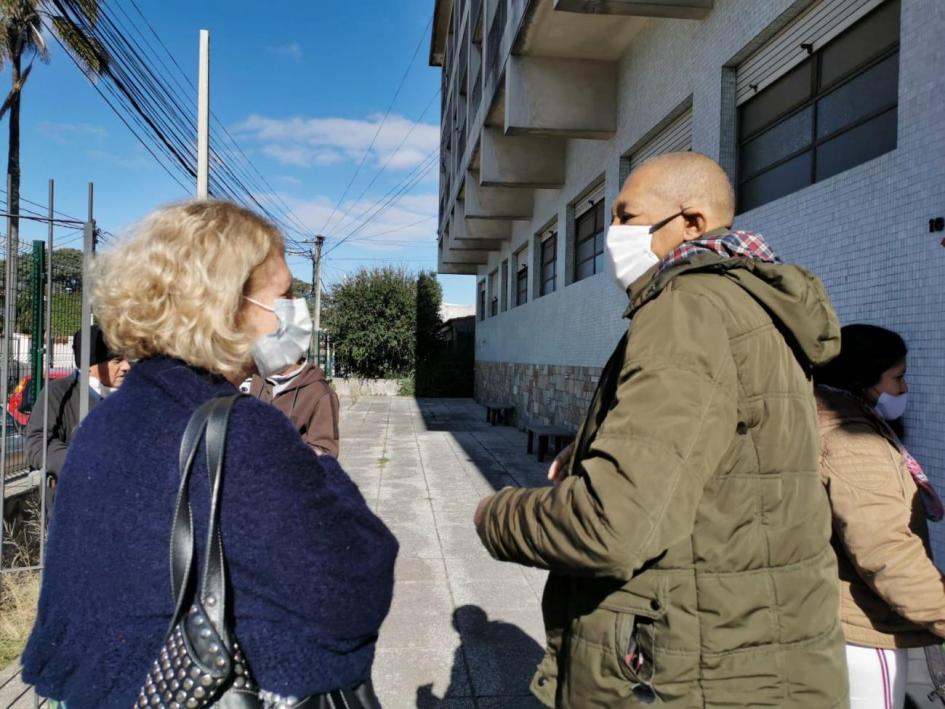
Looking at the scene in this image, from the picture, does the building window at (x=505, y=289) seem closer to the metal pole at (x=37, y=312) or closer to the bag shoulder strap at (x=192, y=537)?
the metal pole at (x=37, y=312)

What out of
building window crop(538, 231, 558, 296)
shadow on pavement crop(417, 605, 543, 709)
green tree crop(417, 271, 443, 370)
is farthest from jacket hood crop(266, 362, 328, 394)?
green tree crop(417, 271, 443, 370)

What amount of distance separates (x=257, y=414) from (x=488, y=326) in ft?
59.3

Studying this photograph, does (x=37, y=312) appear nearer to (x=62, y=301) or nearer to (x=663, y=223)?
(x=62, y=301)

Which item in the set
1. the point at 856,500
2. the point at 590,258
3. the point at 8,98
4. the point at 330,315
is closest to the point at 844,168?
the point at 856,500

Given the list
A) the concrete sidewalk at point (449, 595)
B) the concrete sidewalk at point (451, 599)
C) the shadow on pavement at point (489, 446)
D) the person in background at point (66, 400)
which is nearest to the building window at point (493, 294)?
the shadow on pavement at point (489, 446)

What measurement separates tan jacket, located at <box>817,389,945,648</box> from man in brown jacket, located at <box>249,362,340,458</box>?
2470 millimetres

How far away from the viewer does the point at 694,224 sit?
159 cm

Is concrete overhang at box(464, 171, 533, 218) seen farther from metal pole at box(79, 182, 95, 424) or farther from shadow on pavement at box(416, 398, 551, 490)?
metal pole at box(79, 182, 95, 424)

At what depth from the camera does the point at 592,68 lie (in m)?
8.17

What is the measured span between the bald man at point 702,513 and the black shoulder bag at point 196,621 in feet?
1.87

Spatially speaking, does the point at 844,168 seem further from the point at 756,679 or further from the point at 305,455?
the point at 305,455

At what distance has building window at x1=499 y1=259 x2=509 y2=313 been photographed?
16.6 m

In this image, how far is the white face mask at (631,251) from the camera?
163 cm

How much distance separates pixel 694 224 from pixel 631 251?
0.16 m
